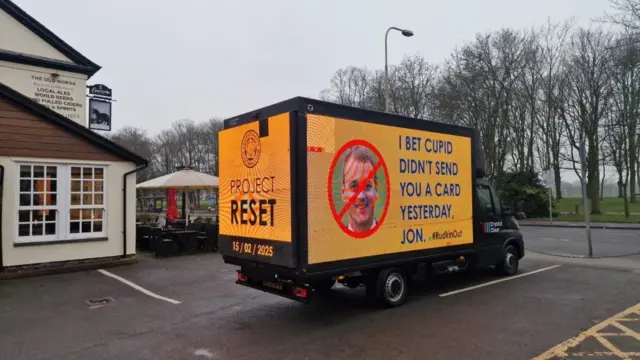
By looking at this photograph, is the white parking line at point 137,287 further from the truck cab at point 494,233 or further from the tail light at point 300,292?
the truck cab at point 494,233

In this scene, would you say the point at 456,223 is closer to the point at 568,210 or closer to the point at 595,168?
the point at 595,168

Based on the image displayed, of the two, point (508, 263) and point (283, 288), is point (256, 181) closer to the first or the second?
point (283, 288)

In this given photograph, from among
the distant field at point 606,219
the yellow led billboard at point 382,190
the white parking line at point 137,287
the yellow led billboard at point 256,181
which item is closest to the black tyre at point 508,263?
the yellow led billboard at point 382,190

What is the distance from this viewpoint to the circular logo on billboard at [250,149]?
6.37 meters

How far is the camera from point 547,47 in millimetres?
32031

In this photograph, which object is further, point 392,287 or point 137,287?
point 137,287

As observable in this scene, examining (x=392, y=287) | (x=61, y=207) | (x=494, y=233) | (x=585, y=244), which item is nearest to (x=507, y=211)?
(x=494, y=233)

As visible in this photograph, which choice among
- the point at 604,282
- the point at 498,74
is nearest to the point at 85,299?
the point at 604,282

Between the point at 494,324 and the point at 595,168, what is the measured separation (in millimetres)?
29309

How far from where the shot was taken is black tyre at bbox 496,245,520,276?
9328 mm

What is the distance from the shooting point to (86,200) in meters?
11.2

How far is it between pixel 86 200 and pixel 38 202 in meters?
1.06

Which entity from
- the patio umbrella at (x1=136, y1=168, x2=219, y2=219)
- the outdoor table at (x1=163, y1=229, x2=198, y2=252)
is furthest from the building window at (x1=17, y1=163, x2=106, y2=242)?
the patio umbrella at (x1=136, y1=168, x2=219, y2=219)

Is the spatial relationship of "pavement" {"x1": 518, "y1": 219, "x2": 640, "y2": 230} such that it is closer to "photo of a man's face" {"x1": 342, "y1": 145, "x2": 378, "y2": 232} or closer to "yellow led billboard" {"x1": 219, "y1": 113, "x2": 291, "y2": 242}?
"photo of a man's face" {"x1": 342, "y1": 145, "x2": 378, "y2": 232}
